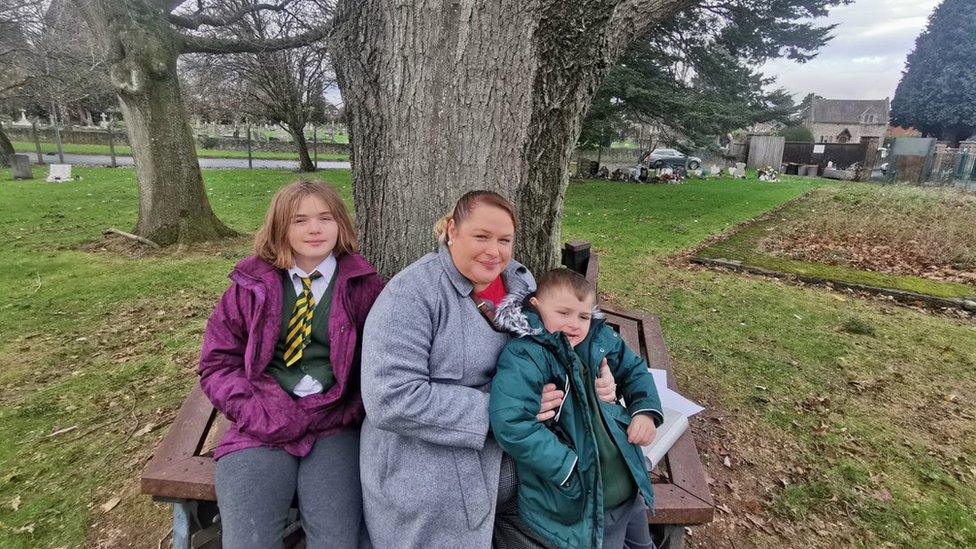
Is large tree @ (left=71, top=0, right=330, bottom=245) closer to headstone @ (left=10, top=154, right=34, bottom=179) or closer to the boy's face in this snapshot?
the boy's face

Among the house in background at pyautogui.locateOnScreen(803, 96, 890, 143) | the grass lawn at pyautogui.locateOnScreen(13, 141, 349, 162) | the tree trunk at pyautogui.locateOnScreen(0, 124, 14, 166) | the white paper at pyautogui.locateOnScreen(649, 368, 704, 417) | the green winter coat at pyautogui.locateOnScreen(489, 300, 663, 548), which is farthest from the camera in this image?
the house in background at pyautogui.locateOnScreen(803, 96, 890, 143)

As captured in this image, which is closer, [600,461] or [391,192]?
[600,461]

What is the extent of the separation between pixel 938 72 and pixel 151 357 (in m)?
48.7

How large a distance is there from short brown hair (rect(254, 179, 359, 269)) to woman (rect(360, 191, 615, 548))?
1.63 ft

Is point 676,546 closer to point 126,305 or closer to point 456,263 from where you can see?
point 456,263

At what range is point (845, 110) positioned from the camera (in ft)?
213

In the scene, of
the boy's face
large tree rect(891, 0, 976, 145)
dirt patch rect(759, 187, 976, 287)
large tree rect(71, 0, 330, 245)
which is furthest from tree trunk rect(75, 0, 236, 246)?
large tree rect(891, 0, 976, 145)

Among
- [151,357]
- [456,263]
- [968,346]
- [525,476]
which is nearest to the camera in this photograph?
[525,476]

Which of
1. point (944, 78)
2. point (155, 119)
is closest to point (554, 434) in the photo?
point (155, 119)

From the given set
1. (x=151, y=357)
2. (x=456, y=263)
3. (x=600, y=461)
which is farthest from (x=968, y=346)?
(x=151, y=357)

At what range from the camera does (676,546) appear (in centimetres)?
204

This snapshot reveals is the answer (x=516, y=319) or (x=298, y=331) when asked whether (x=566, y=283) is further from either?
(x=298, y=331)

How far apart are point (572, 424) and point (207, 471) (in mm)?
1350

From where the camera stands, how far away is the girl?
182 cm
